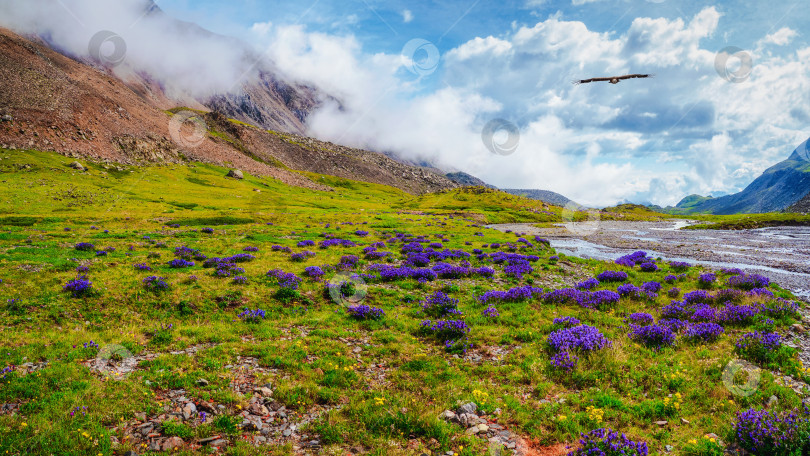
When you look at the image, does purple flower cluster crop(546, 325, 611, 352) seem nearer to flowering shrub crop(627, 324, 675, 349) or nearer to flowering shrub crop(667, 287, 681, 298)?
flowering shrub crop(627, 324, 675, 349)

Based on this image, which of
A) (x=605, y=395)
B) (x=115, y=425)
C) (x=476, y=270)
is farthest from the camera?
(x=476, y=270)

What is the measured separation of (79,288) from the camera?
50.9ft

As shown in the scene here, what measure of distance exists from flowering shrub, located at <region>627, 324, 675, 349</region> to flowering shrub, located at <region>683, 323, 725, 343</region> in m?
0.75

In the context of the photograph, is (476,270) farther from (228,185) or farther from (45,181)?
(228,185)

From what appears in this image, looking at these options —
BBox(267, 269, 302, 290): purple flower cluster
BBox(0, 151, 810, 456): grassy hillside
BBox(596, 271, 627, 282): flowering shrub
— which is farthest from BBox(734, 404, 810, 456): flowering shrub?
BBox(267, 269, 302, 290): purple flower cluster

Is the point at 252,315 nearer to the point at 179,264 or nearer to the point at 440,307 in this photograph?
the point at 440,307

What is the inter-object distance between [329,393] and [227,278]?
45.0 feet

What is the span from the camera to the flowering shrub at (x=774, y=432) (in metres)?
6.32

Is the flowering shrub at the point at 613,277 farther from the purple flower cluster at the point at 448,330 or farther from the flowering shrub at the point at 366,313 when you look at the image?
the flowering shrub at the point at 366,313

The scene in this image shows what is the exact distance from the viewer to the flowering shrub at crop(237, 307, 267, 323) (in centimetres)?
1500

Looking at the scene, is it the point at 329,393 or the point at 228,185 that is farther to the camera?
the point at 228,185

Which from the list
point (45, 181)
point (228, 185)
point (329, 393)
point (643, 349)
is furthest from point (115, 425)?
point (228, 185)

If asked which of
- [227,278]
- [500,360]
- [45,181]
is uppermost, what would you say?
[45,181]

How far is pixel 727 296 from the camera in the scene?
56.3 ft
